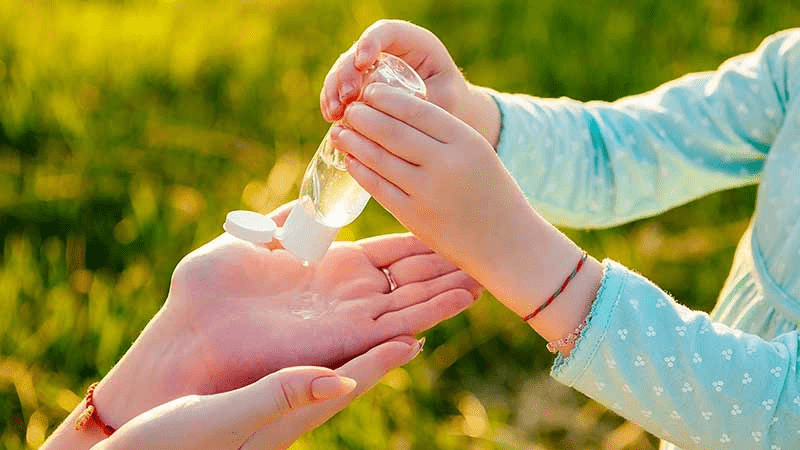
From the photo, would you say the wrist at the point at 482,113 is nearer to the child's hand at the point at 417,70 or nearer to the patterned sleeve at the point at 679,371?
the child's hand at the point at 417,70

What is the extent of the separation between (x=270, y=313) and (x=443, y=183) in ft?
1.37

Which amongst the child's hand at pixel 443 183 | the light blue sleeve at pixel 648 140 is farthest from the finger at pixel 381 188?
the light blue sleeve at pixel 648 140

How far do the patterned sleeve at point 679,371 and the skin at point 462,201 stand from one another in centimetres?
3

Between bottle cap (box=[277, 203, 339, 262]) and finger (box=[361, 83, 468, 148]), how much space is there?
265 mm

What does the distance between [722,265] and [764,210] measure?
2.36 ft

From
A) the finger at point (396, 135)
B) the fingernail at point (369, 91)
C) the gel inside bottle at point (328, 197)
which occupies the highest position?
the fingernail at point (369, 91)

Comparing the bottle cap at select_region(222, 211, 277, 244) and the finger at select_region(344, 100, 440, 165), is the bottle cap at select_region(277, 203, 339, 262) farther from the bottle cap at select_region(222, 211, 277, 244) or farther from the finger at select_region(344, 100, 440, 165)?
the finger at select_region(344, 100, 440, 165)

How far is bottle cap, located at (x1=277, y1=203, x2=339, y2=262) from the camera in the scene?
4.35 ft

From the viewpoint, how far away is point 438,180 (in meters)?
1.09

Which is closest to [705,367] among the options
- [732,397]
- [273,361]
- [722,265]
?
[732,397]

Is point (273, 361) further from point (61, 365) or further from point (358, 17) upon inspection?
point (358, 17)

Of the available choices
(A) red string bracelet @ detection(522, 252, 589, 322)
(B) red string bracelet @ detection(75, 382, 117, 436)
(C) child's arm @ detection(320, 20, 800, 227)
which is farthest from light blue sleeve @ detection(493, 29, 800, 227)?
(B) red string bracelet @ detection(75, 382, 117, 436)

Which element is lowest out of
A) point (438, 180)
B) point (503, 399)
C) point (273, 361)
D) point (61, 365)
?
point (503, 399)

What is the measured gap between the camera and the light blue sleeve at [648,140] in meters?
1.52
